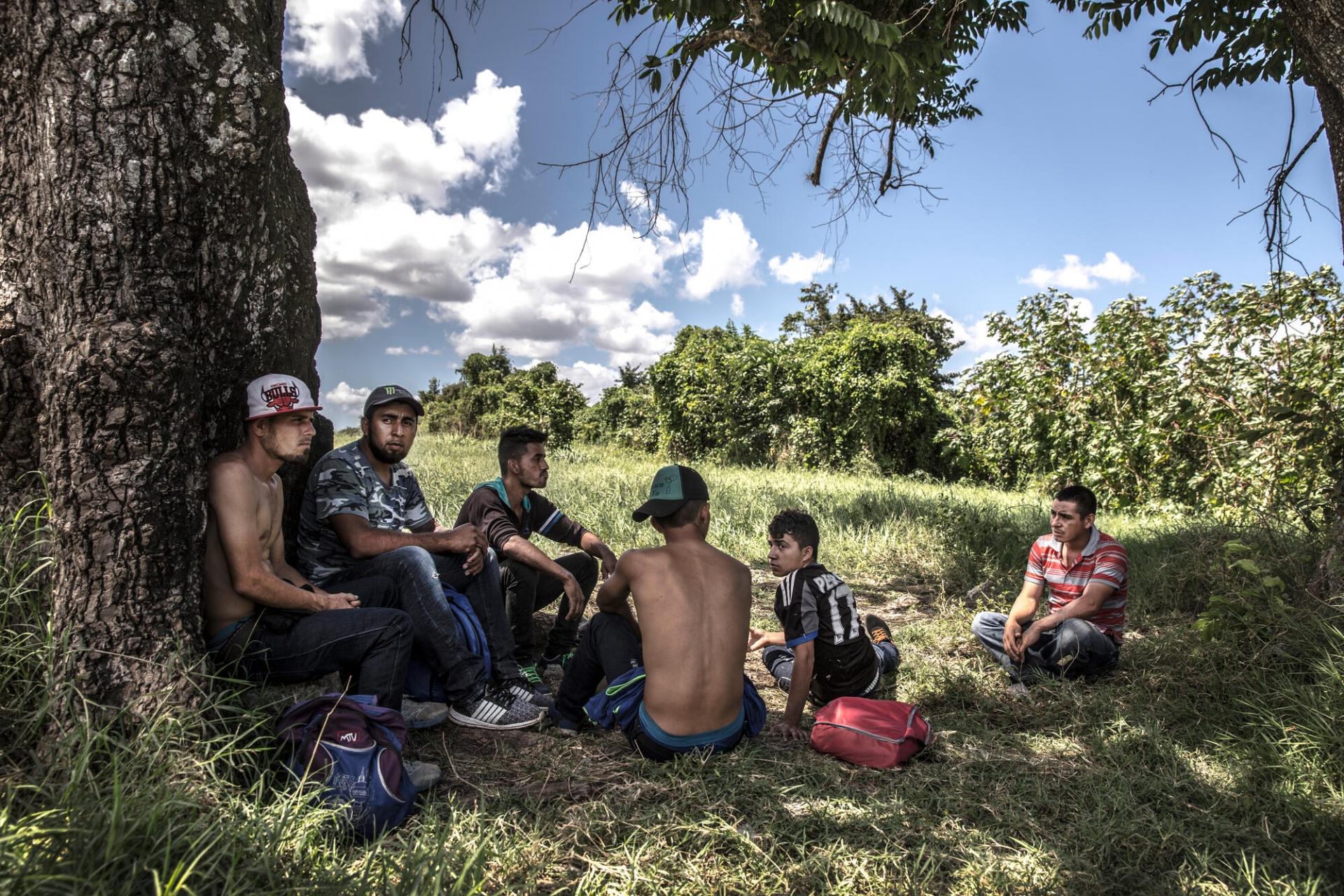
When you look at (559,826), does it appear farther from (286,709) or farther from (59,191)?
(59,191)

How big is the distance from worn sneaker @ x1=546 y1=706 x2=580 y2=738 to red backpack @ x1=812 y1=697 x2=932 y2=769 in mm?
1113

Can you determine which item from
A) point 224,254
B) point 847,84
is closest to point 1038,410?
point 847,84

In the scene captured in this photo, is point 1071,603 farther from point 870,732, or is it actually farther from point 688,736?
point 688,736

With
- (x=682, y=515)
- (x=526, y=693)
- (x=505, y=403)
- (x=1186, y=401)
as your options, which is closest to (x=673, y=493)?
(x=682, y=515)

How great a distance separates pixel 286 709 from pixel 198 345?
154cm

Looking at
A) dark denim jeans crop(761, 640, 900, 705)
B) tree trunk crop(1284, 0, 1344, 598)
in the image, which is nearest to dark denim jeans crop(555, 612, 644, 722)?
dark denim jeans crop(761, 640, 900, 705)

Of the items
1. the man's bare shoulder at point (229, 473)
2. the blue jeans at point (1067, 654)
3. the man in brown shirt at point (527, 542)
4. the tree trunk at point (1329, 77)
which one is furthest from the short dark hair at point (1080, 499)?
the man's bare shoulder at point (229, 473)

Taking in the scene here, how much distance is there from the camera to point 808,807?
2.81m

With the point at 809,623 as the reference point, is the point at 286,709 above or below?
below

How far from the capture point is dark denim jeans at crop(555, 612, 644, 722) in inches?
138

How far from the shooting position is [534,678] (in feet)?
13.9

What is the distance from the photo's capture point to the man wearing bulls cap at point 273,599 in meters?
2.92

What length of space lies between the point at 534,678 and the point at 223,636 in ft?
5.61

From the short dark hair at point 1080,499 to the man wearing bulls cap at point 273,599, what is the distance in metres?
3.50
